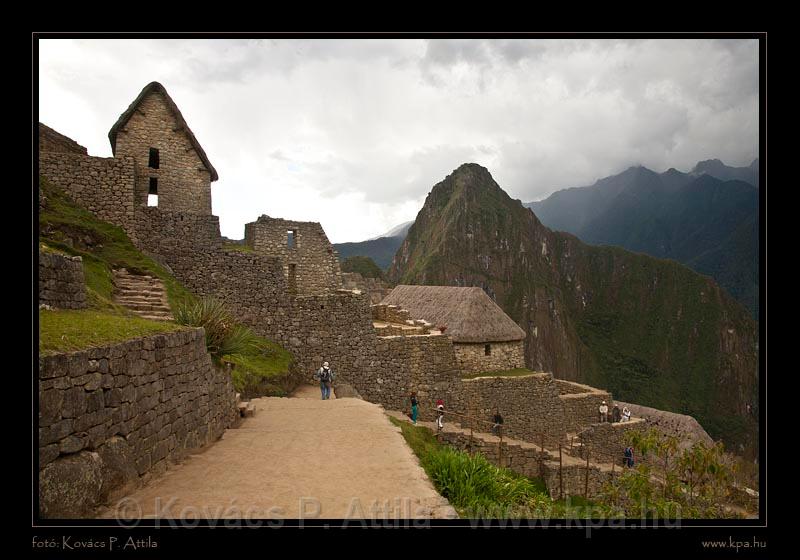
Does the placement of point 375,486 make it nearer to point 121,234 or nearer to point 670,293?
point 121,234

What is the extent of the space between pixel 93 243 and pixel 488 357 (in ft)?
47.6

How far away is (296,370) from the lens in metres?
13.1

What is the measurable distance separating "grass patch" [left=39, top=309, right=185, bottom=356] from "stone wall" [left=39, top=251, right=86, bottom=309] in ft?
0.78

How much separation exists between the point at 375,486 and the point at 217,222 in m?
10.6

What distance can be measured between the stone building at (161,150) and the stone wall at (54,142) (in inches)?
61.0

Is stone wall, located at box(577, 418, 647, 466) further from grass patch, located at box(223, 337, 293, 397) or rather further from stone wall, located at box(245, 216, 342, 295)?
grass patch, located at box(223, 337, 293, 397)

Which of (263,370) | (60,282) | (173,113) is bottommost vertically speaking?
(263,370)

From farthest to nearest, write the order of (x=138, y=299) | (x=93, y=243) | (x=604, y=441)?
1. (x=604, y=441)
2. (x=93, y=243)
3. (x=138, y=299)

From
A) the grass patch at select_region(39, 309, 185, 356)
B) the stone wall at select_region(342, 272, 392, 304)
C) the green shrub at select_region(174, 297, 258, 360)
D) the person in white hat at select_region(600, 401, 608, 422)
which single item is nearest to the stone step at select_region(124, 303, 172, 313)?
the green shrub at select_region(174, 297, 258, 360)

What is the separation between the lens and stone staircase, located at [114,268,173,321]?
9.20 meters

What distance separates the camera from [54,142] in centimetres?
1451

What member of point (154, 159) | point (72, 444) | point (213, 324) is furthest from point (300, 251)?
point (72, 444)

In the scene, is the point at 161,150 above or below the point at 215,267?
above

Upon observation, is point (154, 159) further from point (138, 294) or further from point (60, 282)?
point (60, 282)
